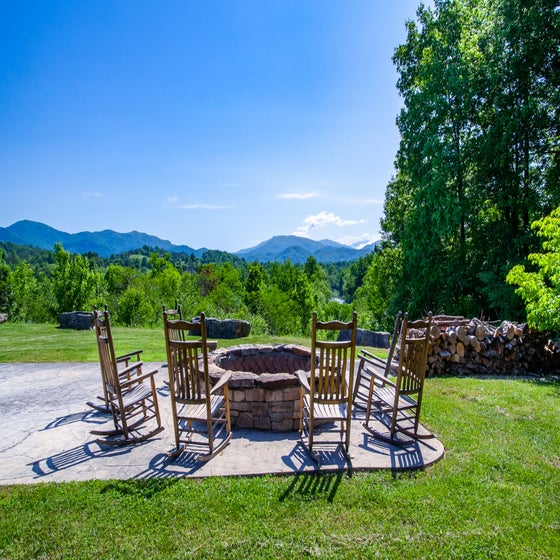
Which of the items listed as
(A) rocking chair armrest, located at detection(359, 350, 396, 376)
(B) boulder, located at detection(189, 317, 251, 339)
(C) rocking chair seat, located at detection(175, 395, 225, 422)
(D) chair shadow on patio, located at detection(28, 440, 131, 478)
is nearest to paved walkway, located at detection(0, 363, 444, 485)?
(D) chair shadow on patio, located at detection(28, 440, 131, 478)

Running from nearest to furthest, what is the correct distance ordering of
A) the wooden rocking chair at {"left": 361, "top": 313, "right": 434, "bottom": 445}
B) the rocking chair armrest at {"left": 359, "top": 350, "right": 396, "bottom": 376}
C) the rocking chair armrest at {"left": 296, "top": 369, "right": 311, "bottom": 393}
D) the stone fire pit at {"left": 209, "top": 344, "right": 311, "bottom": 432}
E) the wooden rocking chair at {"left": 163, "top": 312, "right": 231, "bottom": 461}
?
the wooden rocking chair at {"left": 163, "top": 312, "right": 231, "bottom": 461}, the rocking chair armrest at {"left": 296, "top": 369, "right": 311, "bottom": 393}, the wooden rocking chair at {"left": 361, "top": 313, "right": 434, "bottom": 445}, the stone fire pit at {"left": 209, "top": 344, "right": 311, "bottom": 432}, the rocking chair armrest at {"left": 359, "top": 350, "right": 396, "bottom": 376}

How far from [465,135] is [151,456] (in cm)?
1531

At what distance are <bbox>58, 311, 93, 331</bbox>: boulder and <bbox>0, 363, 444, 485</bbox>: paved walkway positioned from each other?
29.5 ft

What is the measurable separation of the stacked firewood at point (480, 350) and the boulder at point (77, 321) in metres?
12.7

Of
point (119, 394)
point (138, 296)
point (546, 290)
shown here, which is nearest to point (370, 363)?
point (119, 394)

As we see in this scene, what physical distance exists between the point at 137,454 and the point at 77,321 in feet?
38.8

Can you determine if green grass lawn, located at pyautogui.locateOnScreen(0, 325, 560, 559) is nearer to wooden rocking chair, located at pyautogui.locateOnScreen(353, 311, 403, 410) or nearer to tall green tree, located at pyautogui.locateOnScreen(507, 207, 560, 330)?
wooden rocking chair, located at pyautogui.locateOnScreen(353, 311, 403, 410)

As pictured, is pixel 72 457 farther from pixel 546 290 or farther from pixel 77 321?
pixel 77 321

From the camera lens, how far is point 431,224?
→ 525 inches

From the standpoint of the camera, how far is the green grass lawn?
2.52m

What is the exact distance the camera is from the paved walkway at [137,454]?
3.51m

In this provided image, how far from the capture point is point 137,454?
388cm

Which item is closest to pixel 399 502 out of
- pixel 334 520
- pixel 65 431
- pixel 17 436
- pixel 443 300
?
pixel 334 520

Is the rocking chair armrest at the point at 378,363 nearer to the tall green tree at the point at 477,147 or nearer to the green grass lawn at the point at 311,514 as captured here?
the green grass lawn at the point at 311,514
